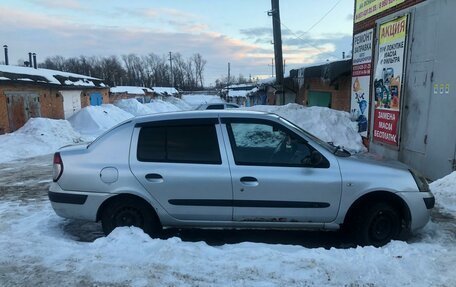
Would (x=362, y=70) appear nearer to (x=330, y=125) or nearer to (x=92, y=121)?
(x=330, y=125)

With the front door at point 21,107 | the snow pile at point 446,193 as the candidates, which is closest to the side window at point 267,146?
the snow pile at point 446,193

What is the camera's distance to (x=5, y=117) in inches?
814

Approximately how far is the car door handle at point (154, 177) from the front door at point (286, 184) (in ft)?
2.78

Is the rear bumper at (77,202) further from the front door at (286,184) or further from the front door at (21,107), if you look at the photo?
the front door at (21,107)

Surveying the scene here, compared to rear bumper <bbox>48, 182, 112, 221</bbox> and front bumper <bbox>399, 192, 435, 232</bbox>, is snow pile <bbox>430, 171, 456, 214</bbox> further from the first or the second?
rear bumper <bbox>48, 182, 112, 221</bbox>

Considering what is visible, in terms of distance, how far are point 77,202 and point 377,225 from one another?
11.6ft

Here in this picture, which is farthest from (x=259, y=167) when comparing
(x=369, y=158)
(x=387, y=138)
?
(x=387, y=138)

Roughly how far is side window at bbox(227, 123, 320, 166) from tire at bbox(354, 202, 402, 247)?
2.98ft

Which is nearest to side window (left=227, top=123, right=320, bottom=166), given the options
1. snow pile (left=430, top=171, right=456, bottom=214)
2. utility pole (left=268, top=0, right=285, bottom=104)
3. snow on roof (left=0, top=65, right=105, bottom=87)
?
snow pile (left=430, top=171, right=456, bottom=214)

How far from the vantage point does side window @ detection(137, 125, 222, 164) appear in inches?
192

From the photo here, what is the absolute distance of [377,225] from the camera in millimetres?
4754

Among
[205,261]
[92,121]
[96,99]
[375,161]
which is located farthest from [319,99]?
[96,99]

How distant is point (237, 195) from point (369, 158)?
1.72 m

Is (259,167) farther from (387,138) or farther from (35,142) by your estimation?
(35,142)
